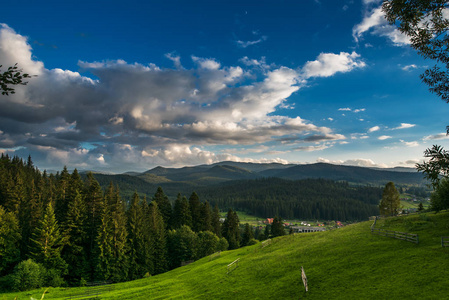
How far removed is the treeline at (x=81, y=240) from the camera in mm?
54969

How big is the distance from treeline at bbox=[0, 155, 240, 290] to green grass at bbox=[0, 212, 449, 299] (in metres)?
12.2

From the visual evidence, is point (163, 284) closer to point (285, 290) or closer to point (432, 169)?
point (285, 290)

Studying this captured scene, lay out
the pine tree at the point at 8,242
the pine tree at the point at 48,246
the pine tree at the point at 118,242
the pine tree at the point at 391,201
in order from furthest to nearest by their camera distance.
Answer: the pine tree at the point at 391,201 < the pine tree at the point at 118,242 < the pine tree at the point at 8,242 < the pine tree at the point at 48,246

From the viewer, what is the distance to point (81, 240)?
6125 cm

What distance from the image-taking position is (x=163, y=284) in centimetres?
4309

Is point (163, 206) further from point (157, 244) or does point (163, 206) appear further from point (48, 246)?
point (48, 246)

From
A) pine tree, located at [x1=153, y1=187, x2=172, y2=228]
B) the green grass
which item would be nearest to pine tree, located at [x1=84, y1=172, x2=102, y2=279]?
the green grass

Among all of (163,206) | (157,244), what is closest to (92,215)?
(157,244)

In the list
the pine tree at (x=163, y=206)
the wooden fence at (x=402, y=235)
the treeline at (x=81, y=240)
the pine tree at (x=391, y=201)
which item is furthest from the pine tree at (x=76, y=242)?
the pine tree at (x=391, y=201)

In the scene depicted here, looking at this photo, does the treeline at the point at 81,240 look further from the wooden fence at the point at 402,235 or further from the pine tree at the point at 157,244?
the wooden fence at the point at 402,235

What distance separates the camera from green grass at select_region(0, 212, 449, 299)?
70.6ft

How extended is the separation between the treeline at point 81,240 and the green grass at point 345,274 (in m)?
12.2

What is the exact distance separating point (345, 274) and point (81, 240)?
200 feet

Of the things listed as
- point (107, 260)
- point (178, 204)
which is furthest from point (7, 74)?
point (178, 204)
